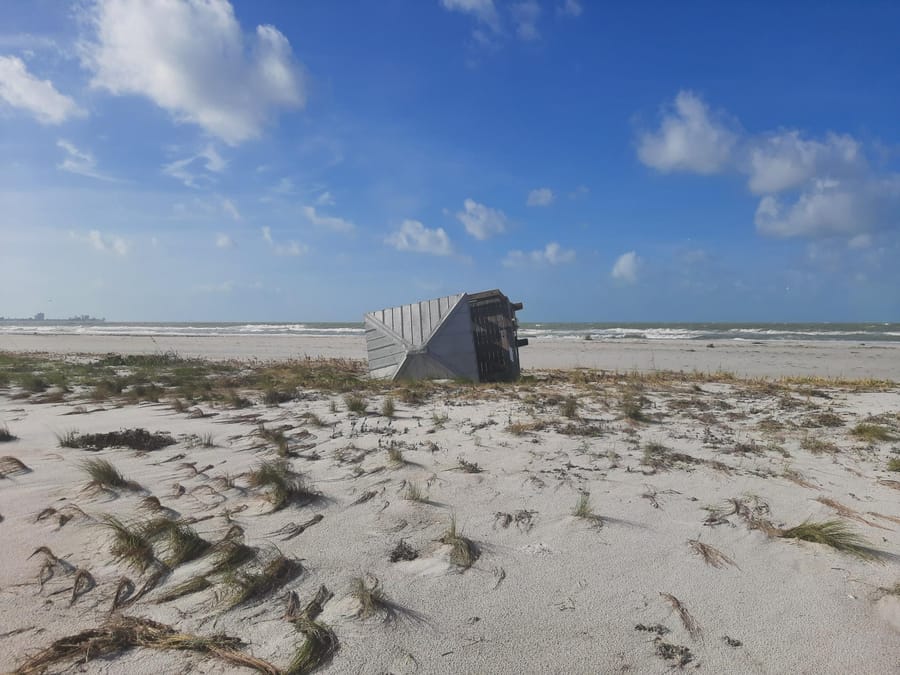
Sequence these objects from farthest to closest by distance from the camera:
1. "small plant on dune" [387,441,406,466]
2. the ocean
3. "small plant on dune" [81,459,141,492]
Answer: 1. the ocean
2. "small plant on dune" [387,441,406,466]
3. "small plant on dune" [81,459,141,492]

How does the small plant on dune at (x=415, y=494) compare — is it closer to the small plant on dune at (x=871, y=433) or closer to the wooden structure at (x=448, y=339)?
the small plant on dune at (x=871, y=433)

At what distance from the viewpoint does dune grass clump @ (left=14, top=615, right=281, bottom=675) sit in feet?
6.84

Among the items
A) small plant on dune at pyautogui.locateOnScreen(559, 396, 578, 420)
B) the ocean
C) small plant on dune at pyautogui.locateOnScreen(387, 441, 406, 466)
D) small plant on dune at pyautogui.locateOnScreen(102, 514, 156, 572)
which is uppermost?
the ocean

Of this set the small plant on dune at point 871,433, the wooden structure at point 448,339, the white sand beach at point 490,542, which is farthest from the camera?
the wooden structure at point 448,339

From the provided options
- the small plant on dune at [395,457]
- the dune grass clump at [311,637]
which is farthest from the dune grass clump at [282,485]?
the dune grass clump at [311,637]

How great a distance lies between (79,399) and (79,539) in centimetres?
637

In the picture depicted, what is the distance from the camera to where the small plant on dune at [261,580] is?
2543 millimetres

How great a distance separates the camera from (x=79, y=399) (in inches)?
326

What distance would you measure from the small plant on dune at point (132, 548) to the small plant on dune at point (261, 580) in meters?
0.61

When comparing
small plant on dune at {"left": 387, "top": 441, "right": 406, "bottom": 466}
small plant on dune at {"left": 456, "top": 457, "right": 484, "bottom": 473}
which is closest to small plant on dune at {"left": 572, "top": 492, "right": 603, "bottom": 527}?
small plant on dune at {"left": 456, "top": 457, "right": 484, "bottom": 473}

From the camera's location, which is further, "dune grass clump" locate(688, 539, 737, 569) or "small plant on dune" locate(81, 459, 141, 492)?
"small plant on dune" locate(81, 459, 141, 492)

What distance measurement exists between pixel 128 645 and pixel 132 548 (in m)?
0.86

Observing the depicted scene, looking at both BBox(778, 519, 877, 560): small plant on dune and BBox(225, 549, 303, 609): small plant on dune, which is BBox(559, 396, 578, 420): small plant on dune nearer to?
BBox(778, 519, 877, 560): small plant on dune

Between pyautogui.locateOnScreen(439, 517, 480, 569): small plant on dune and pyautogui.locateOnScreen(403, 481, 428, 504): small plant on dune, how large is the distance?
0.57 metres
